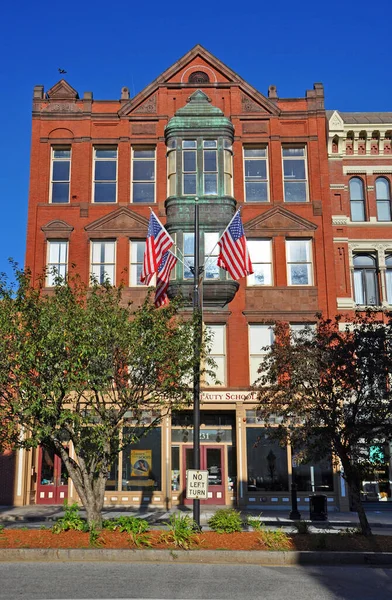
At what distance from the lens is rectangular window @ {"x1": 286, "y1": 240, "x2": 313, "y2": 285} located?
2739 centimetres

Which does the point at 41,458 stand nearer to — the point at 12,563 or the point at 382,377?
the point at 12,563

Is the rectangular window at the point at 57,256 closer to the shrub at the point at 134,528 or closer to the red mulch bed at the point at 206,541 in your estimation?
the shrub at the point at 134,528

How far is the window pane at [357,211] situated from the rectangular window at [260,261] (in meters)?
3.92

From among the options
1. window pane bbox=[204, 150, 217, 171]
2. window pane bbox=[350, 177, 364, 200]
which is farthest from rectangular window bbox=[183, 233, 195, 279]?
window pane bbox=[350, 177, 364, 200]

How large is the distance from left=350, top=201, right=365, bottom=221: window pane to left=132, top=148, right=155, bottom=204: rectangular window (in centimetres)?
857

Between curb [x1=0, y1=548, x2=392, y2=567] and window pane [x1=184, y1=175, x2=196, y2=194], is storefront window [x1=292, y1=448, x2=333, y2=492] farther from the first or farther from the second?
curb [x1=0, y1=548, x2=392, y2=567]

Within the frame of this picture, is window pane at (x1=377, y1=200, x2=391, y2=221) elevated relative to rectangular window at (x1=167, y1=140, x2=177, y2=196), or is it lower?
lower

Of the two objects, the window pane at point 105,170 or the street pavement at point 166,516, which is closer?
the street pavement at point 166,516

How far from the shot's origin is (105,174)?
94.2ft

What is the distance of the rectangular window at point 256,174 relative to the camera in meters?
→ 28.3

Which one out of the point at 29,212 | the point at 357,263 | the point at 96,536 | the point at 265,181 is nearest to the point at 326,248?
the point at 357,263

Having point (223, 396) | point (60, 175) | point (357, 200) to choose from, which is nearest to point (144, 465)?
point (223, 396)

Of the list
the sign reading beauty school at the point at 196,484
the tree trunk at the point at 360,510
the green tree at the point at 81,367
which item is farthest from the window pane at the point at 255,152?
the sign reading beauty school at the point at 196,484

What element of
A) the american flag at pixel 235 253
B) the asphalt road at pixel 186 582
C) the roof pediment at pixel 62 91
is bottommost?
the asphalt road at pixel 186 582
